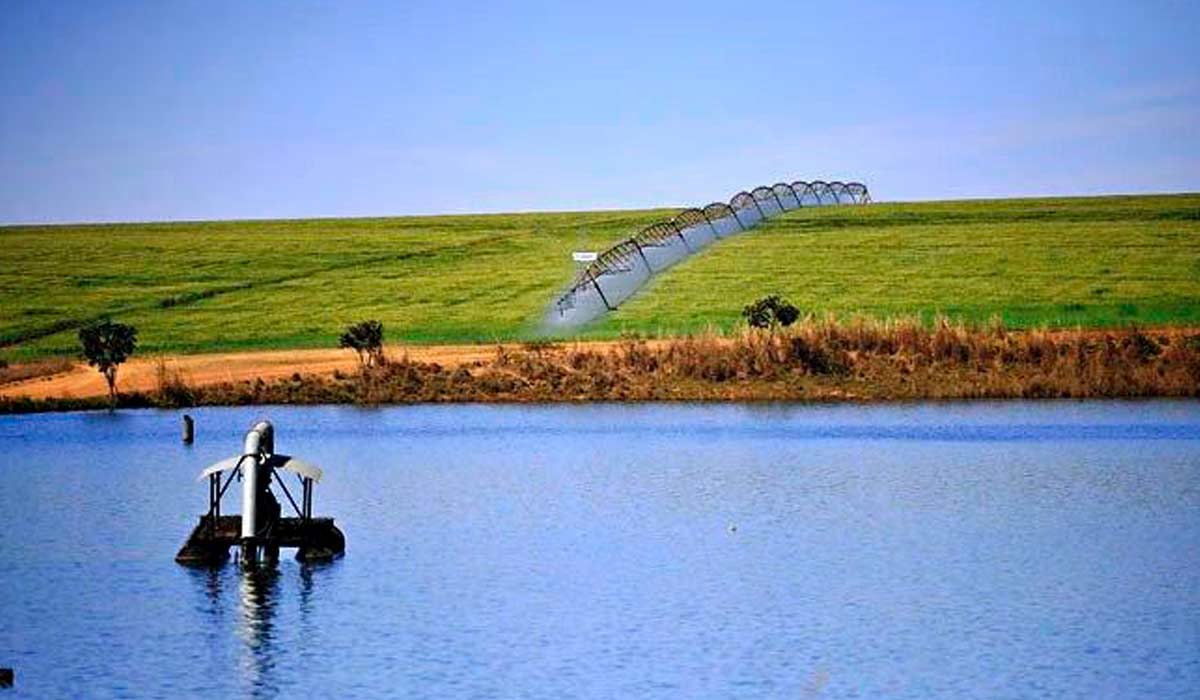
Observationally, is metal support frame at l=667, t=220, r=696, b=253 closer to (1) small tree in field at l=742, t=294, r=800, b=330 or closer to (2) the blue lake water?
(1) small tree in field at l=742, t=294, r=800, b=330

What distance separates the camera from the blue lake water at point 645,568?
101 ft

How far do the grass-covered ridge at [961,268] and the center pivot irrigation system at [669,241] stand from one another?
144 cm

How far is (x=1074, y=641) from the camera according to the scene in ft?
106

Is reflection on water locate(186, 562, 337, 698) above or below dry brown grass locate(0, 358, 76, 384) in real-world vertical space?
below

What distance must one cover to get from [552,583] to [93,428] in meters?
32.3

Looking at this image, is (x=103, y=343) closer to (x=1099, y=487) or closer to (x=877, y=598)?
(x=1099, y=487)

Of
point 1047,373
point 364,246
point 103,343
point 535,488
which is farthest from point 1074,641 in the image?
point 364,246

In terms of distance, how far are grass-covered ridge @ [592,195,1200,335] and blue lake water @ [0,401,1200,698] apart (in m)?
21.2

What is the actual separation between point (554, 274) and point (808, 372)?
3195cm

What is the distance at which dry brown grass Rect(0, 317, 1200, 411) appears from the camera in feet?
233

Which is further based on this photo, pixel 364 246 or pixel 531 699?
pixel 364 246

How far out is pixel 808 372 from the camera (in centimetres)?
7350

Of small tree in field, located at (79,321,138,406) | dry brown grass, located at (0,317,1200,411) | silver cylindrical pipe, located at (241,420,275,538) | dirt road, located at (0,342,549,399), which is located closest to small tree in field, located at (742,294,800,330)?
dry brown grass, located at (0,317,1200,411)

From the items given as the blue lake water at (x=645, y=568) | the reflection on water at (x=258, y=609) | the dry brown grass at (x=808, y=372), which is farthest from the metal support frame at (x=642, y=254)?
the reflection on water at (x=258, y=609)
